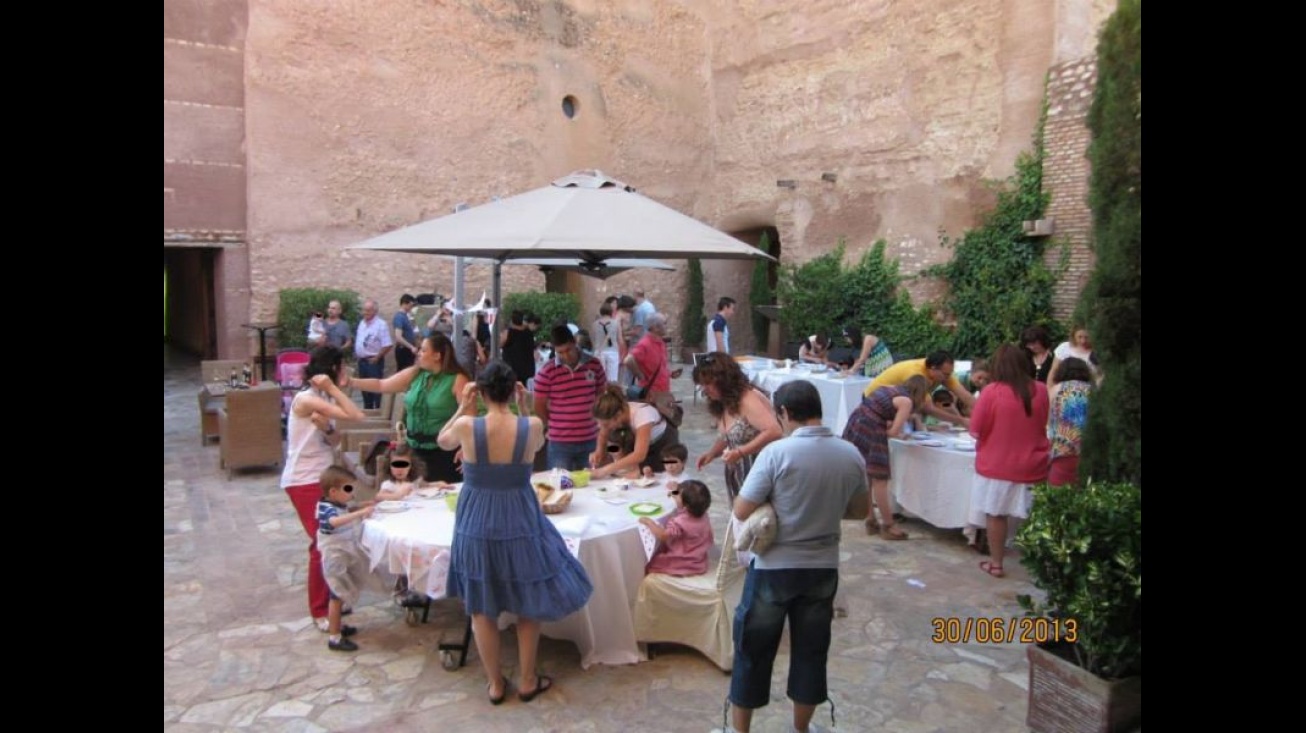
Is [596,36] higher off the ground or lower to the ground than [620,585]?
higher

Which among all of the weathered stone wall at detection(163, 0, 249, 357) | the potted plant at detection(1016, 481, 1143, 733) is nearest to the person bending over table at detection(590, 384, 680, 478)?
the potted plant at detection(1016, 481, 1143, 733)

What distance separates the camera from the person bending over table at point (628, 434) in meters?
5.29

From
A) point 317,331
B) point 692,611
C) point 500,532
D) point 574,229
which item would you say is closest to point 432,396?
point 574,229

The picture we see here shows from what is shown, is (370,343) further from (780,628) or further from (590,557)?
(780,628)

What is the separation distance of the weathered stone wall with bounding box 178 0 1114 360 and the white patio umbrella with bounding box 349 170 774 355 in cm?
1059

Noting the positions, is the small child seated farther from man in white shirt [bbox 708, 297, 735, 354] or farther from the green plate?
the green plate

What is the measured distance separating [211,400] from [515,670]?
22.0 ft

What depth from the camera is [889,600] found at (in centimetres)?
532

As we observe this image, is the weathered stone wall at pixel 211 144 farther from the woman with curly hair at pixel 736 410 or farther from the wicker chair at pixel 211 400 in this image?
the woman with curly hair at pixel 736 410

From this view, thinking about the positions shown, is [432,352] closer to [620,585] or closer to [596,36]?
[620,585]

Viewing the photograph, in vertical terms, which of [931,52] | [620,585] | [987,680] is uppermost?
[931,52]

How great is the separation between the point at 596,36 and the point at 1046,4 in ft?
29.2
